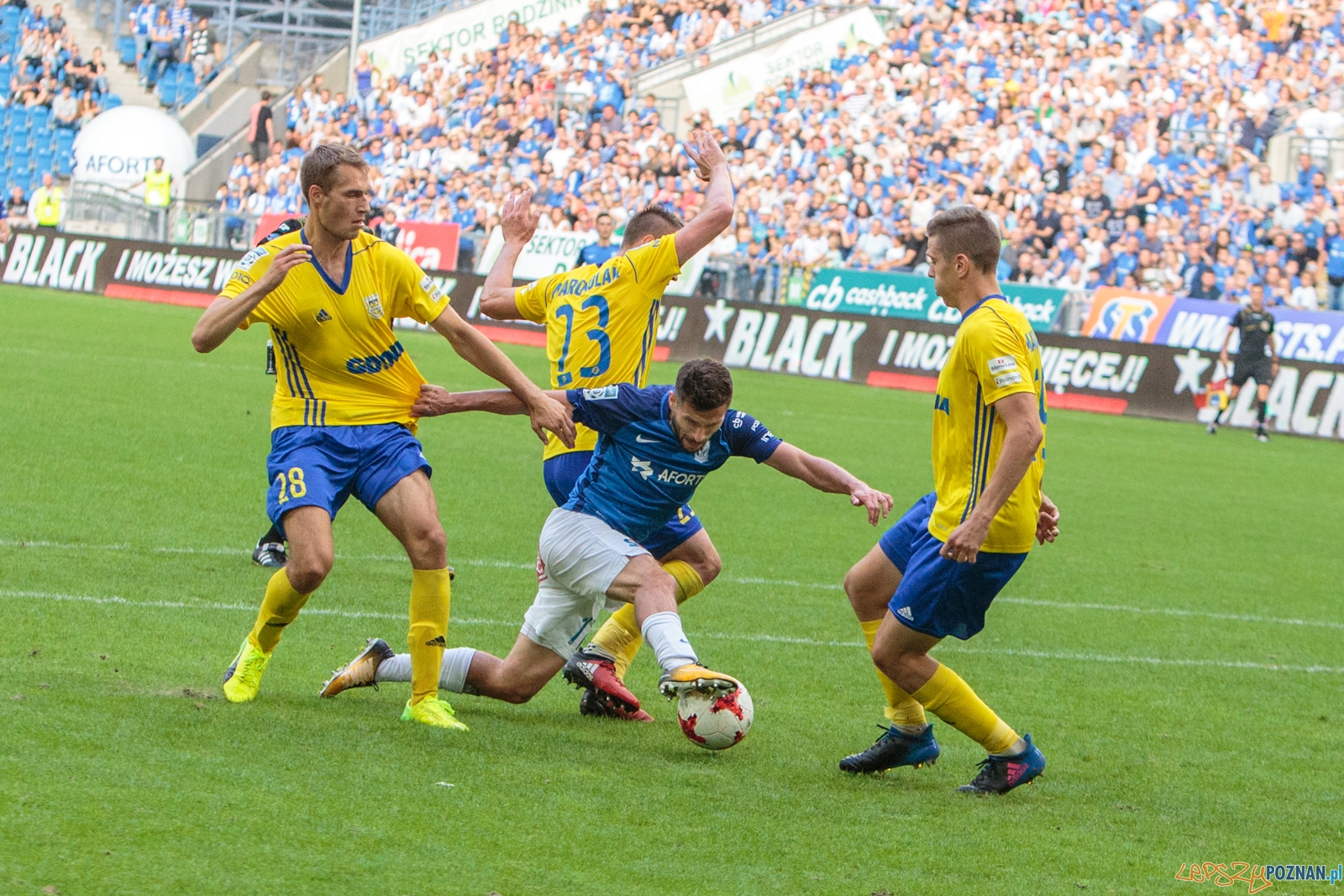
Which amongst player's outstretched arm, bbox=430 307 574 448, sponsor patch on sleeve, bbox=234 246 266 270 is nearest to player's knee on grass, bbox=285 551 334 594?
player's outstretched arm, bbox=430 307 574 448

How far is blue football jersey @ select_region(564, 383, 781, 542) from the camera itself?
18.9 ft

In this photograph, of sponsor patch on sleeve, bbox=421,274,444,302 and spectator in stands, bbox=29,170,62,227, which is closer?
sponsor patch on sleeve, bbox=421,274,444,302

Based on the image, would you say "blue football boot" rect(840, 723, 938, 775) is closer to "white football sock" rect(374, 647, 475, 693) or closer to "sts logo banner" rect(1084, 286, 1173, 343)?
"white football sock" rect(374, 647, 475, 693)

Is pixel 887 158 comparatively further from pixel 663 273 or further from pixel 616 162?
pixel 663 273

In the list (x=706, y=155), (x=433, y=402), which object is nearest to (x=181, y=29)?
(x=706, y=155)

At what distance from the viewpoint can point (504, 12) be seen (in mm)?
37875

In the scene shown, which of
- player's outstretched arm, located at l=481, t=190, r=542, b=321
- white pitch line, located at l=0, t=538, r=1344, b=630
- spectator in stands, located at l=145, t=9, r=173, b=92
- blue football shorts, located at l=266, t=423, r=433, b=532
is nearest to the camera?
blue football shorts, located at l=266, t=423, r=433, b=532

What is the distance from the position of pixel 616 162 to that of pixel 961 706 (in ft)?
86.1

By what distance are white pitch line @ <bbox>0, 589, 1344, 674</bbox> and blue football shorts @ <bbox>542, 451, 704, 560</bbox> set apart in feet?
3.85

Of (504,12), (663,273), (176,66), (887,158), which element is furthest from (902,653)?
(176,66)

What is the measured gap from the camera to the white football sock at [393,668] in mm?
6020

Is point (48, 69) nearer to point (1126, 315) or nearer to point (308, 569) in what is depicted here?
point (1126, 315)

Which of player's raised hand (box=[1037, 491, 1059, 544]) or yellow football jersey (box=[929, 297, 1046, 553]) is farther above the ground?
yellow football jersey (box=[929, 297, 1046, 553])

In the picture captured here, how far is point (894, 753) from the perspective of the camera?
5.60 metres
